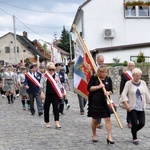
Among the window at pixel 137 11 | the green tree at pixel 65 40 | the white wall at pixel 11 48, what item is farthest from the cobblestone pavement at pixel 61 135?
the green tree at pixel 65 40

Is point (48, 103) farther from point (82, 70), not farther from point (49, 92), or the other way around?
point (82, 70)

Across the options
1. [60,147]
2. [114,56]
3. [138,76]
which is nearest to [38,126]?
[60,147]

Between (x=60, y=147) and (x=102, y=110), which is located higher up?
(x=102, y=110)

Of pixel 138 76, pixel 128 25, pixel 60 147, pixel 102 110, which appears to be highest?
pixel 128 25

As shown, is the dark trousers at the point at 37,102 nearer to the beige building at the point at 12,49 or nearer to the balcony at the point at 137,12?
the balcony at the point at 137,12

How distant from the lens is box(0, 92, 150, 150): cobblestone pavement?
23.8ft

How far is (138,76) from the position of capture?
24.0 feet

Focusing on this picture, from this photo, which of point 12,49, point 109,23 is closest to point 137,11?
point 109,23

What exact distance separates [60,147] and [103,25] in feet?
103

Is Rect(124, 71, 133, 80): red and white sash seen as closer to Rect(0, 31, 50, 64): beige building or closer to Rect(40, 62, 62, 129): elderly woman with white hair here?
Rect(40, 62, 62, 129): elderly woman with white hair

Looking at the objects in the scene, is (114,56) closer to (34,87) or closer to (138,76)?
(34,87)

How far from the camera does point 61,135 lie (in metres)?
8.47

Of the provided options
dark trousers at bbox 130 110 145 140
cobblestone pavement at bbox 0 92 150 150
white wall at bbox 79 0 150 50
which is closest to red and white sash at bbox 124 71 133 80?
cobblestone pavement at bbox 0 92 150 150

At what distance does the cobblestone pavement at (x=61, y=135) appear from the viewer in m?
7.25
